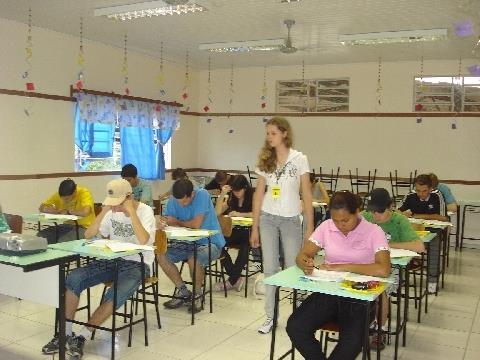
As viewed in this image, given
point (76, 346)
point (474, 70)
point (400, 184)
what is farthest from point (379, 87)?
point (76, 346)

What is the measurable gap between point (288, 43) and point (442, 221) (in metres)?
2.79

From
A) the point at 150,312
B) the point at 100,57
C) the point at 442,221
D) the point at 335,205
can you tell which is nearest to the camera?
the point at 335,205

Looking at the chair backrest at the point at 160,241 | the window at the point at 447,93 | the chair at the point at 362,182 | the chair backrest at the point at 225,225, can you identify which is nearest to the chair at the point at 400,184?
the chair at the point at 362,182

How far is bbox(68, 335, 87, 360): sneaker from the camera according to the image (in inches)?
128

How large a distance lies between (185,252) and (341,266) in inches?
73.2

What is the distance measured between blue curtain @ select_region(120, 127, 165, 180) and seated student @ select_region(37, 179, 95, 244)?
114 inches

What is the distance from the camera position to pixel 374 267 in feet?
8.80

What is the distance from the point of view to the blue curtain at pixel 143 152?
8.02 meters

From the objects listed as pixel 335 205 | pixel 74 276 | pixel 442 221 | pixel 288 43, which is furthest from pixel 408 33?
pixel 74 276

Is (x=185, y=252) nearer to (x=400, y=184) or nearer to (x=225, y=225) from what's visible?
(x=225, y=225)

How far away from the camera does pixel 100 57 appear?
7.40 m

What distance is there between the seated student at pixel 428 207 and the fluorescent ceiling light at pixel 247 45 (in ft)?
8.57

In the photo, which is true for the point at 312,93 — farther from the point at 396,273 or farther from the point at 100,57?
the point at 396,273

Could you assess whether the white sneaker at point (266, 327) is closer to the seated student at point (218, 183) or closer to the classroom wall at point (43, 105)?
the seated student at point (218, 183)
